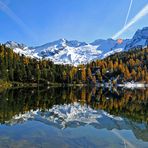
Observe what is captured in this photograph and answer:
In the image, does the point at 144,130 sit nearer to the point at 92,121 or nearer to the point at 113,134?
the point at 113,134

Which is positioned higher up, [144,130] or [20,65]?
[20,65]

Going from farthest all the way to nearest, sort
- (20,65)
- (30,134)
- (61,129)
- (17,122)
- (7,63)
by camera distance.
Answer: (20,65) → (7,63) → (17,122) → (61,129) → (30,134)

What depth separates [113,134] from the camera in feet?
123

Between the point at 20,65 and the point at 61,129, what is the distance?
15262 cm

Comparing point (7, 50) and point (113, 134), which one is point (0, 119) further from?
point (7, 50)

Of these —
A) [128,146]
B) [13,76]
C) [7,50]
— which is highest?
[7,50]

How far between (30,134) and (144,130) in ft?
46.2

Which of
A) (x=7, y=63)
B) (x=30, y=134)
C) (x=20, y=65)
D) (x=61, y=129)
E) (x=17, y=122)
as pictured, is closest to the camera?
(x=30, y=134)

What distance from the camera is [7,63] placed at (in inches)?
6905

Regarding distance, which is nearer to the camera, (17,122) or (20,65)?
(17,122)

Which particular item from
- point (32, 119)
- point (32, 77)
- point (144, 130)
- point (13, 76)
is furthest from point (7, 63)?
point (144, 130)

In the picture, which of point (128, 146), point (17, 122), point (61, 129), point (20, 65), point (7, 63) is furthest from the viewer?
point (20, 65)

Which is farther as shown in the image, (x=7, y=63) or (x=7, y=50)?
(x=7, y=50)

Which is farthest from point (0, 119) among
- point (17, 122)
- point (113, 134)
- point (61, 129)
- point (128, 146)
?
point (128, 146)
